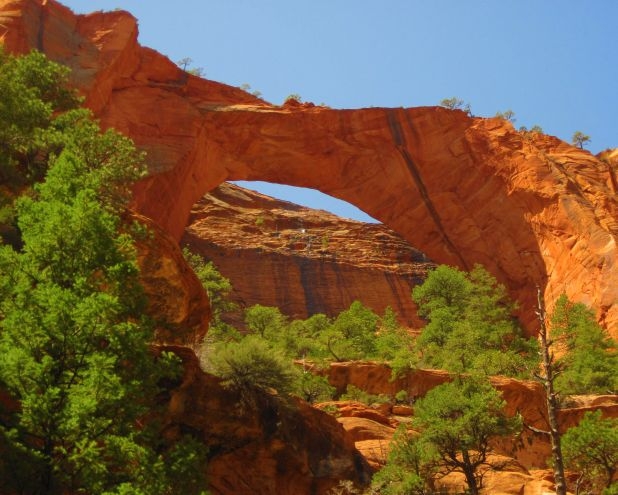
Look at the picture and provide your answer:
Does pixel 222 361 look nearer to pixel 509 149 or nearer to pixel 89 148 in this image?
pixel 89 148

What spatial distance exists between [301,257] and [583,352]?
21949mm

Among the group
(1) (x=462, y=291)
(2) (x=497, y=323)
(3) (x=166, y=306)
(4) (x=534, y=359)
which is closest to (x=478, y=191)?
(1) (x=462, y=291)

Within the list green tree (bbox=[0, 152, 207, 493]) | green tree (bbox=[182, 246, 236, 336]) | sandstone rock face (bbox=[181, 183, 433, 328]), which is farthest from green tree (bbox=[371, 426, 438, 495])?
sandstone rock face (bbox=[181, 183, 433, 328])

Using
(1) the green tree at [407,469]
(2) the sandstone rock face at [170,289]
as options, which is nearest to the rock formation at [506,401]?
(1) the green tree at [407,469]

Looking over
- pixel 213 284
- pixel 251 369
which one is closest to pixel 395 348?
pixel 213 284

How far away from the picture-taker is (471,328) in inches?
1260

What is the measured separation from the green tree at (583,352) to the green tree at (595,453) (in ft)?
26.9

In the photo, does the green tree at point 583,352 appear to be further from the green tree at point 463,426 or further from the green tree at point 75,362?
the green tree at point 75,362

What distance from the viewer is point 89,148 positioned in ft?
51.5

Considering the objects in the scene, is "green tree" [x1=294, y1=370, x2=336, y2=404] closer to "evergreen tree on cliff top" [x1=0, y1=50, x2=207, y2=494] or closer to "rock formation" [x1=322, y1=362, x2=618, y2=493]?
"rock formation" [x1=322, y1=362, x2=618, y2=493]

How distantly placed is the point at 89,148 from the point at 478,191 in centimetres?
2818

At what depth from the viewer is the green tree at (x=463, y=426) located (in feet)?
56.9

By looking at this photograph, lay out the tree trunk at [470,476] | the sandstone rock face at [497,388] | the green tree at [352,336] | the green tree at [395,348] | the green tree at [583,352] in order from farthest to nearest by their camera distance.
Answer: the green tree at [352,336] < the green tree at [583,352] < the green tree at [395,348] < the sandstone rock face at [497,388] < the tree trunk at [470,476]

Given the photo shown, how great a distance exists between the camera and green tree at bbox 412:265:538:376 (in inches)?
1123
